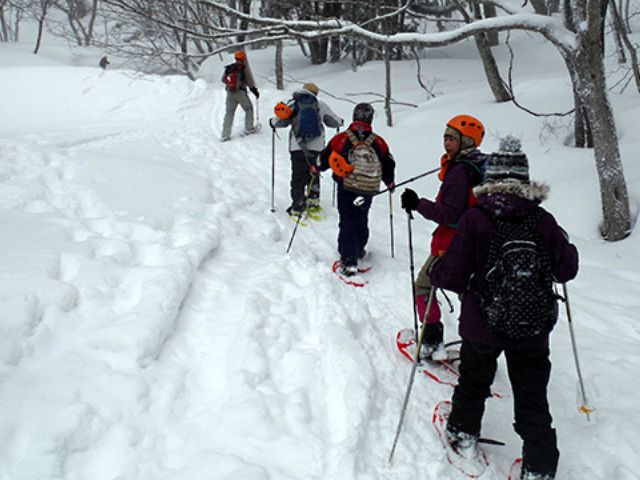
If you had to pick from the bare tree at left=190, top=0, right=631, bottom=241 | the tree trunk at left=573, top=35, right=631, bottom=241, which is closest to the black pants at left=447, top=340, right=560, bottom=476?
the bare tree at left=190, top=0, right=631, bottom=241

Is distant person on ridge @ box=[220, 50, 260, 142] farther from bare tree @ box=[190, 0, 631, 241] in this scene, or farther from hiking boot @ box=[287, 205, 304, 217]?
bare tree @ box=[190, 0, 631, 241]

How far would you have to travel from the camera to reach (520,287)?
90.7 inches

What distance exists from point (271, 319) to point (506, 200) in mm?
2201

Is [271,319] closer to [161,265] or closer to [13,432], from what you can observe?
[161,265]

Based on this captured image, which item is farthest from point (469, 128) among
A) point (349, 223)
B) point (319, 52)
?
point (319, 52)

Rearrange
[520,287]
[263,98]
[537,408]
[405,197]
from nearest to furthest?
1. [520,287]
2. [537,408]
3. [405,197]
4. [263,98]

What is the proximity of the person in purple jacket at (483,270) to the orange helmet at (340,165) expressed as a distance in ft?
7.02

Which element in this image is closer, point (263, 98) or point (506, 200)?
point (506, 200)

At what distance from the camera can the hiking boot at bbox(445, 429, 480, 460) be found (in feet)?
8.86

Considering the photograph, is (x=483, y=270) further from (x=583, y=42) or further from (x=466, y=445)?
(x=583, y=42)

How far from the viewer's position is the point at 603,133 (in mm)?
5582

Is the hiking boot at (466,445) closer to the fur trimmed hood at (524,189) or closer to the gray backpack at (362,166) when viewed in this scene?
the fur trimmed hood at (524,189)

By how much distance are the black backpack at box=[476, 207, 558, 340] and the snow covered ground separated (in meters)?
0.99

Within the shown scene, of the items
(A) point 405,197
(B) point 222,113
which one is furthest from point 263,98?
(A) point 405,197
